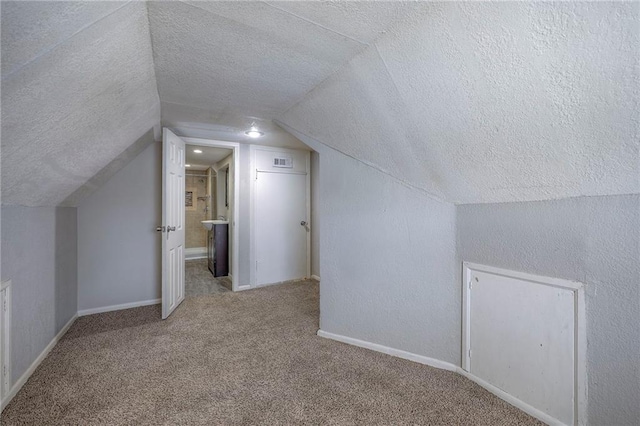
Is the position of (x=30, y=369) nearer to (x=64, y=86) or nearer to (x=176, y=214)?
(x=176, y=214)

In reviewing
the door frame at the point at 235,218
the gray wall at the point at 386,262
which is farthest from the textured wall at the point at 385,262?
the door frame at the point at 235,218

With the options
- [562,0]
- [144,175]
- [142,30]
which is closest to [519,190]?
[562,0]

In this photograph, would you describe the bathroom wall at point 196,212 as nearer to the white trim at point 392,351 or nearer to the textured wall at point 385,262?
the textured wall at point 385,262

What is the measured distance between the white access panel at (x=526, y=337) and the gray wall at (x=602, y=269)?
0.21 feet

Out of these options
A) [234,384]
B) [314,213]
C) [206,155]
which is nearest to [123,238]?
[206,155]

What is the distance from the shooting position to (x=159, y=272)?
3.40 metres

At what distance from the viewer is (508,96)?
47.1 inches

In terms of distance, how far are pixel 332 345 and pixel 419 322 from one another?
2.45ft

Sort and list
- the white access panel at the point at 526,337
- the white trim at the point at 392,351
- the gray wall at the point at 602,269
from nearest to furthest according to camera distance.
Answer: the gray wall at the point at 602,269 < the white access panel at the point at 526,337 < the white trim at the point at 392,351

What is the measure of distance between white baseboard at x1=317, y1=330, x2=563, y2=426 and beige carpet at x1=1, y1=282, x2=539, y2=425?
4cm

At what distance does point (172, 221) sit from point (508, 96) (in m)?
3.04

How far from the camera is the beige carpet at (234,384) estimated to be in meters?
1.51

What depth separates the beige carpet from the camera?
151cm

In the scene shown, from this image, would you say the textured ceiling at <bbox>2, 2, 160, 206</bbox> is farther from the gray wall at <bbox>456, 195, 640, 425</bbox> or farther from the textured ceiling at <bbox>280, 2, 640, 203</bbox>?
the gray wall at <bbox>456, 195, 640, 425</bbox>
